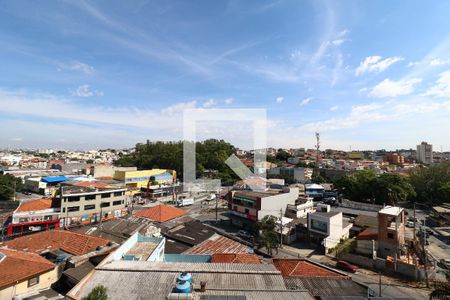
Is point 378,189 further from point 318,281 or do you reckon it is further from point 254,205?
point 318,281

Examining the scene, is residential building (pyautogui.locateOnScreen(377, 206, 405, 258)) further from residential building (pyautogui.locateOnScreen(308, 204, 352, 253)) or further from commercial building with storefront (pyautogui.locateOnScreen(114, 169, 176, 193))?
commercial building with storefront (pyautogui.locateOnScreen(114, 169, 176, 193))

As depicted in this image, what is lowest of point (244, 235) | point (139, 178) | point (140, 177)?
point (244, 235)

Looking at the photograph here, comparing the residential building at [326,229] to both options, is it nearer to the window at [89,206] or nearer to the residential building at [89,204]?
the residential building at [89,204]

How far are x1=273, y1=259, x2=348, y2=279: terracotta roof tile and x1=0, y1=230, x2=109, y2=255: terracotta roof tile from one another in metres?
8.52

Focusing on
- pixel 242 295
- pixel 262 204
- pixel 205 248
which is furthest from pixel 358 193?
pixel 242 295

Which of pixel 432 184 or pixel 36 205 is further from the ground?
pixel 432 184

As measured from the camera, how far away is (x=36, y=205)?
2278 cm

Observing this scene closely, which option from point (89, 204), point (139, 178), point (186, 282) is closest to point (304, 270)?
point (186, 282)

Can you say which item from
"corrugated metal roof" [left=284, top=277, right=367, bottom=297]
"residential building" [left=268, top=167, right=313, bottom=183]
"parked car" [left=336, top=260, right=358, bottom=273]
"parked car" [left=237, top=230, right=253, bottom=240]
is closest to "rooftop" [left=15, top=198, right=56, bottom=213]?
"parked car" [left=237, top=230, right=253, bottom=240]

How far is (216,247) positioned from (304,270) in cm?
627

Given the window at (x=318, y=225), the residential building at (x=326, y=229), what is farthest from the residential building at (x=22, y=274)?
the window at (x=318, y=225)

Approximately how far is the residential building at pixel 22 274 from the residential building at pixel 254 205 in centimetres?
1601

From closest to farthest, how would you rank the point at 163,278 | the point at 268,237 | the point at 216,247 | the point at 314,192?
1. the point at 163,278
2. the point at 216,247
3. the point at 268,237
4. the point at 314,192

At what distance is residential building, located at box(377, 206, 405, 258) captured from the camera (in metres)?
17.2
